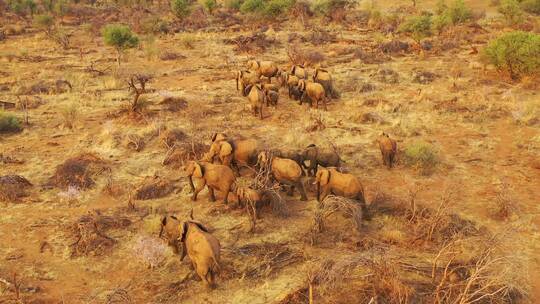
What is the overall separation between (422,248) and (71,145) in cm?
1067

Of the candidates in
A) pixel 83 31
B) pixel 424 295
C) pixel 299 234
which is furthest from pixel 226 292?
pixel 83 31

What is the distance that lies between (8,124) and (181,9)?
2539 centimetres

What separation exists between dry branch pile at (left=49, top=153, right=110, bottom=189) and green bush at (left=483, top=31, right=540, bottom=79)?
1677 cm

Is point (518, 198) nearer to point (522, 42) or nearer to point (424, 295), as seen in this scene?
point (424, 295)

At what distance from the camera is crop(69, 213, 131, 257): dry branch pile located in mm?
8875

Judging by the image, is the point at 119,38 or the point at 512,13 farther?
the point at 512,13

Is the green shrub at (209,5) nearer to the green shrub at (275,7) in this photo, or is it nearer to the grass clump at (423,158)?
the green shrub at (275,7)

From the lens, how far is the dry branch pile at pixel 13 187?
10844mm

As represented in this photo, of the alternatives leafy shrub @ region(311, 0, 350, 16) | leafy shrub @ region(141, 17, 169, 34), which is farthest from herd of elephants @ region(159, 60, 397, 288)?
leafy shrub @ region(311, 0, 350, 16)

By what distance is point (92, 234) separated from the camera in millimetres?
9141

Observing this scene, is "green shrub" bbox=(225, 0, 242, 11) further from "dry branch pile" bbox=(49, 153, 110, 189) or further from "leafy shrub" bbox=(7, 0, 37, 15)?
"dry branch pile" bbox=(49, 153, 110, 189)

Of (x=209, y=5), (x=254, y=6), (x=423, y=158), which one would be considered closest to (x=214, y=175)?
(x=423, y=158)

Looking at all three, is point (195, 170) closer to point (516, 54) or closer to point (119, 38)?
point (516, 54)

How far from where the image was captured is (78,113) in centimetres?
1709
